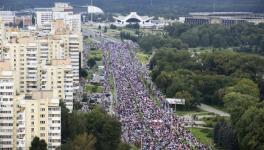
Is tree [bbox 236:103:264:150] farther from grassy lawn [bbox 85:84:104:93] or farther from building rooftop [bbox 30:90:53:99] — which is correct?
grassy lawn [bbox 85:84:104:93]

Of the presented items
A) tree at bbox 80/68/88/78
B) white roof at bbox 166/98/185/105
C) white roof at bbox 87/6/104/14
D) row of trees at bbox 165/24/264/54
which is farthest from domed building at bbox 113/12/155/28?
white roof at bbox 166/98/185/105

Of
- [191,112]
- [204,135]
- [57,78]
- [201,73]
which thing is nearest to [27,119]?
[57,78]

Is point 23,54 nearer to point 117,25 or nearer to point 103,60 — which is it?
point 103,60

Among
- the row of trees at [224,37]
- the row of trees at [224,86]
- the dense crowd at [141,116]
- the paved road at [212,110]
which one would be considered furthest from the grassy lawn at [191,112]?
the row of trees at [224,37]

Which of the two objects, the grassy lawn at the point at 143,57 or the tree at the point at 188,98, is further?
the grassy lawn at the point at 143,57

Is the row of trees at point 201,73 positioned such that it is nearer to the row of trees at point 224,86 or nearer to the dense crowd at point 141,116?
the row of trees at point 224,86

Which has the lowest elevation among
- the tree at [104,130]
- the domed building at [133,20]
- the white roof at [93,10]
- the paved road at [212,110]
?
the paved road at [212,110]

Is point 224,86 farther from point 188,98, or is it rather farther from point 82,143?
point 82,143
